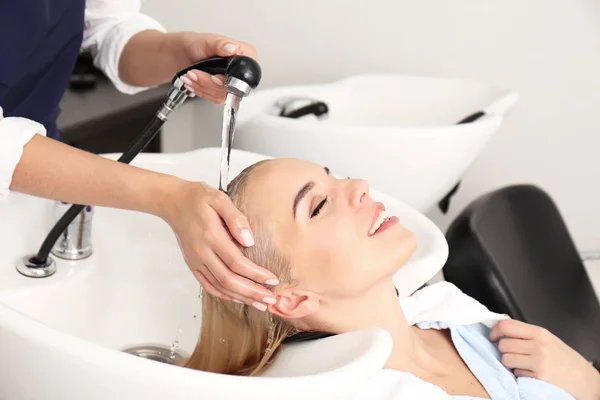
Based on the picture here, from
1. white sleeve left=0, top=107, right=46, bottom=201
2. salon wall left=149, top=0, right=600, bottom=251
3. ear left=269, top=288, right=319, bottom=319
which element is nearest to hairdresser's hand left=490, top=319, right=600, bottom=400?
ear left=269, top=288, right=319, bottom=319

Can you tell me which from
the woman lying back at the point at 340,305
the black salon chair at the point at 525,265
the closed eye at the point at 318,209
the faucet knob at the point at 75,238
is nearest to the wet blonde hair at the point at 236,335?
the woman lying back at the point at 340,305

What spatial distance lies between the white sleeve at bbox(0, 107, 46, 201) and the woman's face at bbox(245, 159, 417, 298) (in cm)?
37

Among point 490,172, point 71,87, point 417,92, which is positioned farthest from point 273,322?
point 490,172

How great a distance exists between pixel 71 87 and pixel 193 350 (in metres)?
0.82

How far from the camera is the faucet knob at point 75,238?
1.20 meters

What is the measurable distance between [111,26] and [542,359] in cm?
103

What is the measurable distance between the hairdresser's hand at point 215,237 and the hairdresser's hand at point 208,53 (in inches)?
9.8

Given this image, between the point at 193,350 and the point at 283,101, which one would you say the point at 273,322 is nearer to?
the point at 193,350

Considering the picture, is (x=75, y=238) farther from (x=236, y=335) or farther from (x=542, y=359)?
(x=542, y=359)

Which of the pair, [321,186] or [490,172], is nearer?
[321,186]

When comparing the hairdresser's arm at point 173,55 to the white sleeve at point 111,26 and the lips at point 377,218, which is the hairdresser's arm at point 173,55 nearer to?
the white sleeve at point 111,26

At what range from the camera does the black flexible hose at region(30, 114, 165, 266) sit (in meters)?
1.05

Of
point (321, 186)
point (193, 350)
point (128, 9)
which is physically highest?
point (128, 9)

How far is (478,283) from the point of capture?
1457 millimetres
